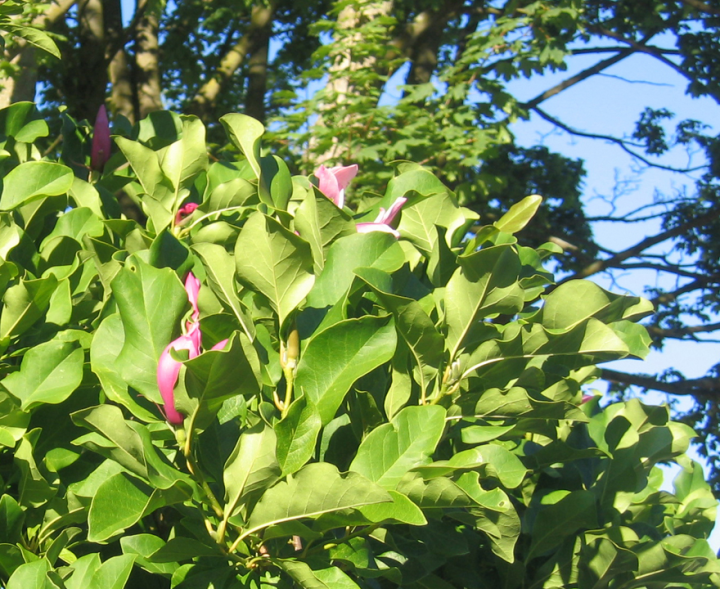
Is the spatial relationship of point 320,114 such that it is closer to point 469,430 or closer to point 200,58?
point 200,58

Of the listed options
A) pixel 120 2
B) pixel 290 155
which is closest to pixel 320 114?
pixel 290 155

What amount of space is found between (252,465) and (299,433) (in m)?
0.07

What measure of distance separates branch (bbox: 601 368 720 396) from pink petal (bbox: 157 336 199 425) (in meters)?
8.06

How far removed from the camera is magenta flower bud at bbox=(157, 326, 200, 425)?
3.16 ft

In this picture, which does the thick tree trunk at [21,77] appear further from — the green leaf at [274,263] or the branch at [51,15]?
the green leaf at [274,263]

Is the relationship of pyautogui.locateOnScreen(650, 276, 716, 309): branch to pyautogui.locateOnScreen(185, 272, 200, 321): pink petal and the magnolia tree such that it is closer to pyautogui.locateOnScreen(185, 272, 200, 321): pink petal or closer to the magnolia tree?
the magnolia tree

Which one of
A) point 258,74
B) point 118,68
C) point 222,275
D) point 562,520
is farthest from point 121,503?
point 258,74

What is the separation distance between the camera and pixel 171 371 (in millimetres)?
965

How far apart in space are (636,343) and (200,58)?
25.3ft

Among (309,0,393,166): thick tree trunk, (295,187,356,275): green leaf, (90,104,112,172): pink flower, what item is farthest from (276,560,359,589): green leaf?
(309,0,393,166): thick tree trunk

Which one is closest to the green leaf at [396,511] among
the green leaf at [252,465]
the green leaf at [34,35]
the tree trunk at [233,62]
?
the green leaf at [252,465]

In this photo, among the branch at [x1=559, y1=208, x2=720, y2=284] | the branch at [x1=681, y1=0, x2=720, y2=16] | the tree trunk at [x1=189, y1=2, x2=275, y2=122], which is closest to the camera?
the tree trunk at [x1=189, y1=2, x2=275, y2=122]

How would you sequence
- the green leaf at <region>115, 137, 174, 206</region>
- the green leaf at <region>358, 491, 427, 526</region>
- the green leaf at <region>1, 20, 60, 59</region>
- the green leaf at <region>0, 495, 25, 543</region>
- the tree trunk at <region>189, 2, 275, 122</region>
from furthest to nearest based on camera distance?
the tree trunk at <region>189, 2, 275, 122</region>
the green leaf at <region>1, 20, 60, 59</region>
the green leaf at <region>115, 137, 174, 206</region>
the green leaf at <region>0, 495, 25, 543</region>
the green leaf at <region>358, 491, 427, 526</region>

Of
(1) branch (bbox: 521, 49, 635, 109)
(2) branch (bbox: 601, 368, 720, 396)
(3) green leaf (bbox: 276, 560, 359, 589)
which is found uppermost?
(1) branch (bbox: 521, 49, 635, 109)
